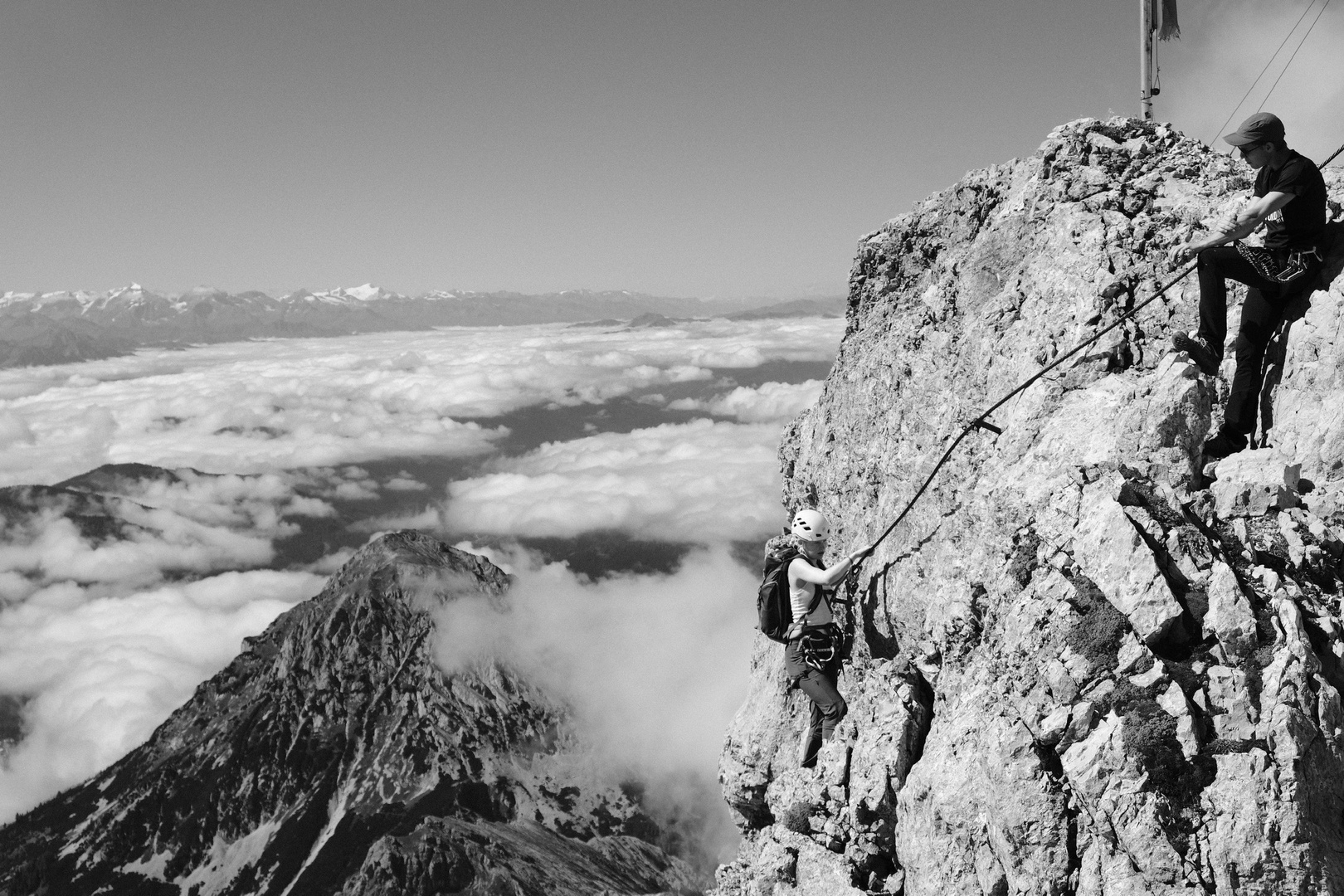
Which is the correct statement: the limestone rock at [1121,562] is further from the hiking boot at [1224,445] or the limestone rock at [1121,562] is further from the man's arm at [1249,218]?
the man's arm at [1249,218]

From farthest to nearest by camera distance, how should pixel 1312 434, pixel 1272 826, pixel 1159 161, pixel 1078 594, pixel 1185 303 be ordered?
1. pixel 1159 161
2. pixel 1185 303
3. pixel 1312 434
4. pixel 1078 594
5. pixel 1272 826

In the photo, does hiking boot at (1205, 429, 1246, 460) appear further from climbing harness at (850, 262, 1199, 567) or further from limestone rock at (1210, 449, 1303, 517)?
climbing harness at (850, 262, 1199, 567)

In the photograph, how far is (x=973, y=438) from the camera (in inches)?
593

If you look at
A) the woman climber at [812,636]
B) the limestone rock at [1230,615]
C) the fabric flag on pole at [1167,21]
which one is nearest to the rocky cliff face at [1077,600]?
the limestone rock at [1230,615]

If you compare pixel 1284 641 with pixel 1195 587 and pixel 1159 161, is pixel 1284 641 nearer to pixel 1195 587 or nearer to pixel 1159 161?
pixel 1195 587

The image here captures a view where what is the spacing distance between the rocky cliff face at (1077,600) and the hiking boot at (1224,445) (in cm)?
31

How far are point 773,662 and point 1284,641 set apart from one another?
10676 millimetres

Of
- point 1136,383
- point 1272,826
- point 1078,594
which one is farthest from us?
point 1136,383

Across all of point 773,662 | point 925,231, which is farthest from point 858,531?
point 925,231

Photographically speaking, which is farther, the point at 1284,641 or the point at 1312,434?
the point at 1312,434

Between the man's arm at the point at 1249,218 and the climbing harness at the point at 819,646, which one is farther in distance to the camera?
the climbing harness at the point at 819,646

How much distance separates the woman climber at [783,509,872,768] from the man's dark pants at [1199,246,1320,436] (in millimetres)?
6076

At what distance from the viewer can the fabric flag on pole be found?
18.1 meters

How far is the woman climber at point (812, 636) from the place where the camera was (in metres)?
14.9
